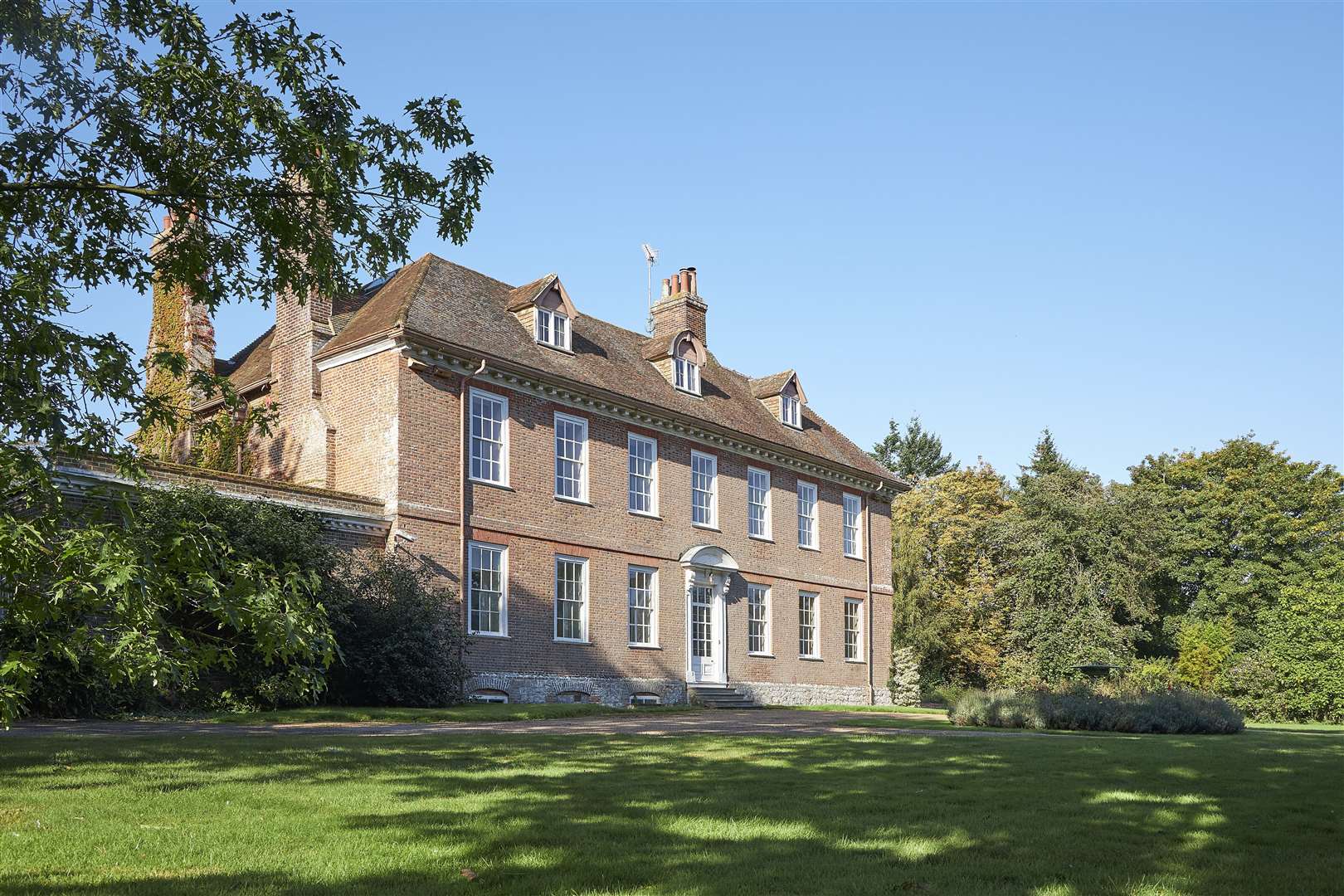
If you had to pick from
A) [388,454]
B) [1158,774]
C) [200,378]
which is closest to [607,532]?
[388,454]

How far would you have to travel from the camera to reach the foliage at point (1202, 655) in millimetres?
39375

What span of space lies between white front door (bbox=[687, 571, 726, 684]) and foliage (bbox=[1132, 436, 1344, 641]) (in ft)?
88.3

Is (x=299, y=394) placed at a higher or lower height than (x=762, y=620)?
higher

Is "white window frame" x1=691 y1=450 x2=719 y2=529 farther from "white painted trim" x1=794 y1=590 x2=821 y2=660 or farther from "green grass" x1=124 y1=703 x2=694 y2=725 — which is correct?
"green grass" x1=124 y1=703 x2=694 y2=725

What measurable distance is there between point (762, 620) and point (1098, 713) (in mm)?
12979

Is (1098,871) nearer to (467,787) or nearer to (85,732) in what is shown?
(467,787)

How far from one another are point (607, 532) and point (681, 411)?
13.1 ft

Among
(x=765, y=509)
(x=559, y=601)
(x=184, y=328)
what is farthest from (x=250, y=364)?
(x=765, y=509)

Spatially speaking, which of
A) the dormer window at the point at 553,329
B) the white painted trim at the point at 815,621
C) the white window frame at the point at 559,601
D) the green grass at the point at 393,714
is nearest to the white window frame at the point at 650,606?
the white window frame at the point at 559,601

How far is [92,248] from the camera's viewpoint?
30.1ft

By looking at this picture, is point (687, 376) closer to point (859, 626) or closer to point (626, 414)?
point (626, 414)

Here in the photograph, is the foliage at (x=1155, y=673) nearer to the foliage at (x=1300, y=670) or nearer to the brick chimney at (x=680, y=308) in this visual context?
the foliage at (x=1300, y=670)

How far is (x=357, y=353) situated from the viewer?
79.4 ft

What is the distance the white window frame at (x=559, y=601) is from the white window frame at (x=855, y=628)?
11.8 metres
